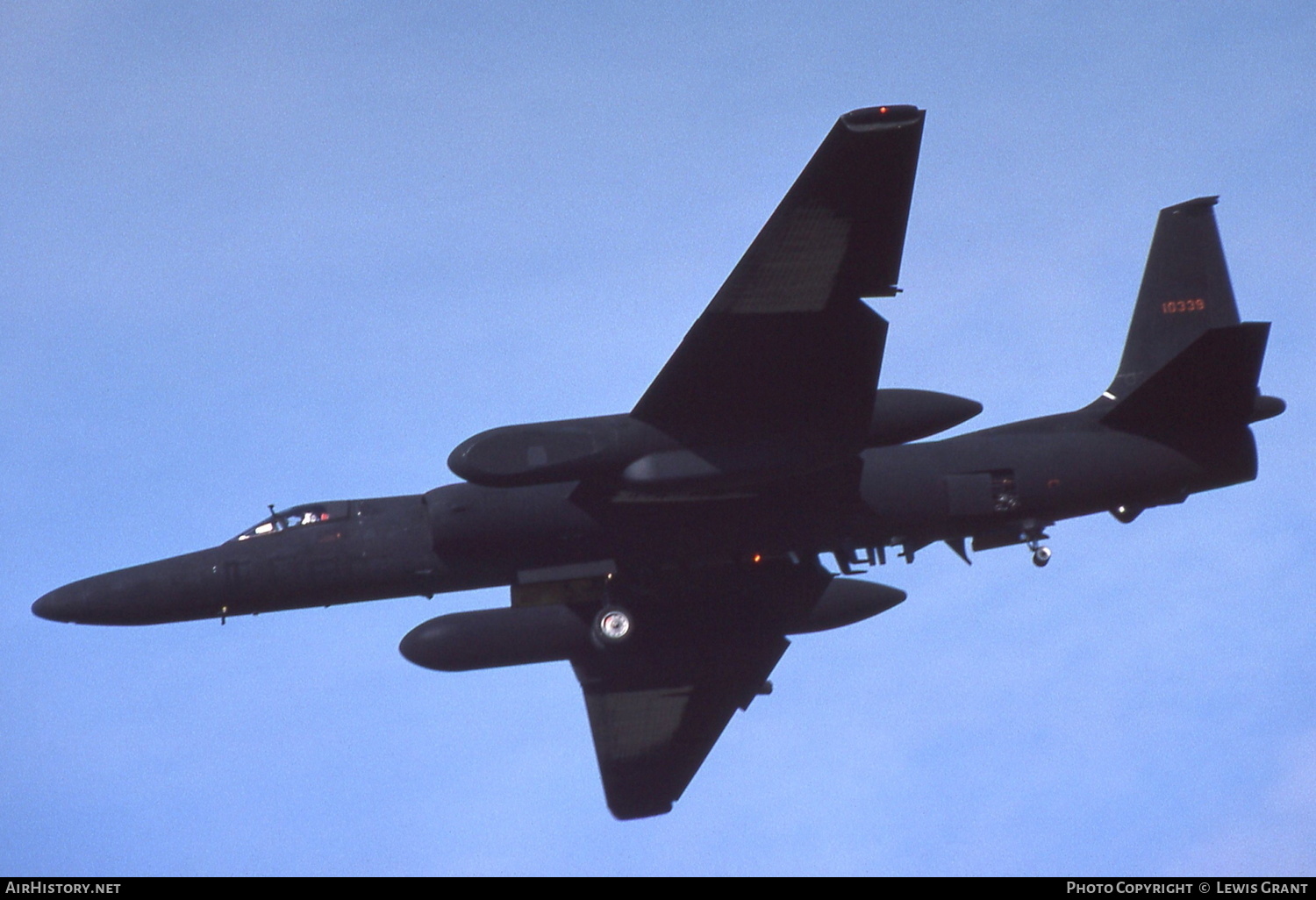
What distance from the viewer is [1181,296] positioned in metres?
28.9

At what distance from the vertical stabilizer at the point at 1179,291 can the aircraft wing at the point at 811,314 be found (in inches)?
281

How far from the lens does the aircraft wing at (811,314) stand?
2180cm

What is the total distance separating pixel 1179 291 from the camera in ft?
94.9

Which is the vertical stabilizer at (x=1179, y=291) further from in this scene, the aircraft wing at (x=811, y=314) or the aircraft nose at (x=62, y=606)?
the aircraft nose at (x=62, y=606)

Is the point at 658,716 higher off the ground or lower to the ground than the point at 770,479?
lower

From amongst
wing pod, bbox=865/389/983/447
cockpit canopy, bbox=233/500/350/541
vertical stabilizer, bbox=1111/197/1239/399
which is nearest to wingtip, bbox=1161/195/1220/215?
vertical stabilizer, bbox=1111/197/1239/399

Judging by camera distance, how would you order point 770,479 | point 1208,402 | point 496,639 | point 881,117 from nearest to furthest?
point 881,117, point 770,479, point 1208,402, point 496,639

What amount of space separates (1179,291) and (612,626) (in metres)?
11.8

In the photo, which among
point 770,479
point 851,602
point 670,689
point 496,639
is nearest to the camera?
point 770,479

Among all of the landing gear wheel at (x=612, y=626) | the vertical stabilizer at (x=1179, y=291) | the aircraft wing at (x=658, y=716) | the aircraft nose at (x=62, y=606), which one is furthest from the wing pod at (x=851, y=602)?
the aircraft nose at (x=62, y=606)

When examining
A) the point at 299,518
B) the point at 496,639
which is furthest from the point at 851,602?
the point at 299,518

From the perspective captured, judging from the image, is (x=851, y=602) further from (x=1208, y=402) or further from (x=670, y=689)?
(x=1208, y=402)

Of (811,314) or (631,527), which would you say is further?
(631,527)
